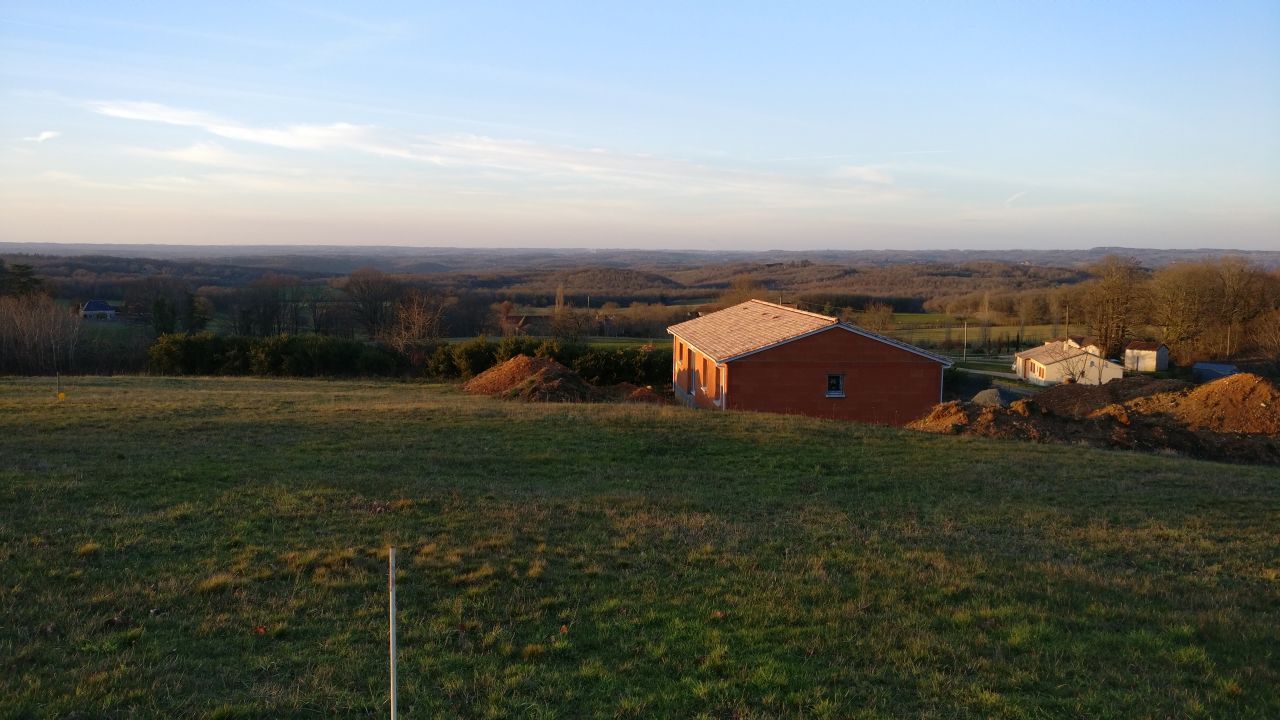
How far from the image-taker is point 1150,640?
6.05m

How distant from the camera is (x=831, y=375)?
87.9ft

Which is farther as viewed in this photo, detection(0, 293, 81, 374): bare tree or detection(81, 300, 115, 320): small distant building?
detection(81, 300, 115, 320): small distant building

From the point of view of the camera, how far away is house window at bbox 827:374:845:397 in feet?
88.1

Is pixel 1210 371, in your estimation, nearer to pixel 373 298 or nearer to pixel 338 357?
pixel 338 357

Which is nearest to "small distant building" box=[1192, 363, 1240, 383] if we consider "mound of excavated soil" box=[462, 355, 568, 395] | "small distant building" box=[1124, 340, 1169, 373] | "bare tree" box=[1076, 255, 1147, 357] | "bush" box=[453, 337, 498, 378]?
"small distant building" box=[1124, 340, 1169, 373]

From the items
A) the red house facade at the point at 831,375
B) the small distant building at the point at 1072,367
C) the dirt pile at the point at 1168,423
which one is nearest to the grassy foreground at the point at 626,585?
the dirt pile at the point at 1168,423

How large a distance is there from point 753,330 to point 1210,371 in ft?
129

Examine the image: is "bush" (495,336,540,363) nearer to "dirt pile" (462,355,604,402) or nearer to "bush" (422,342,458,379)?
→ "bush" (422,342,458,379)

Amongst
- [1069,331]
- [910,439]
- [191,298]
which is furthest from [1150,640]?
[1069,331]

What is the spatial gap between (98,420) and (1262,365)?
61383mm

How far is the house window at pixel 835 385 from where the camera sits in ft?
88.1

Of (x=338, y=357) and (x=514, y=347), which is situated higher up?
(x=514, y=347)

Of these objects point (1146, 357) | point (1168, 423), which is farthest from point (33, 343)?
point (1146, 357)

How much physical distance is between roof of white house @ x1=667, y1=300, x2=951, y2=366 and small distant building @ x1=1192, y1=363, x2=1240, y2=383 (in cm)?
3349
